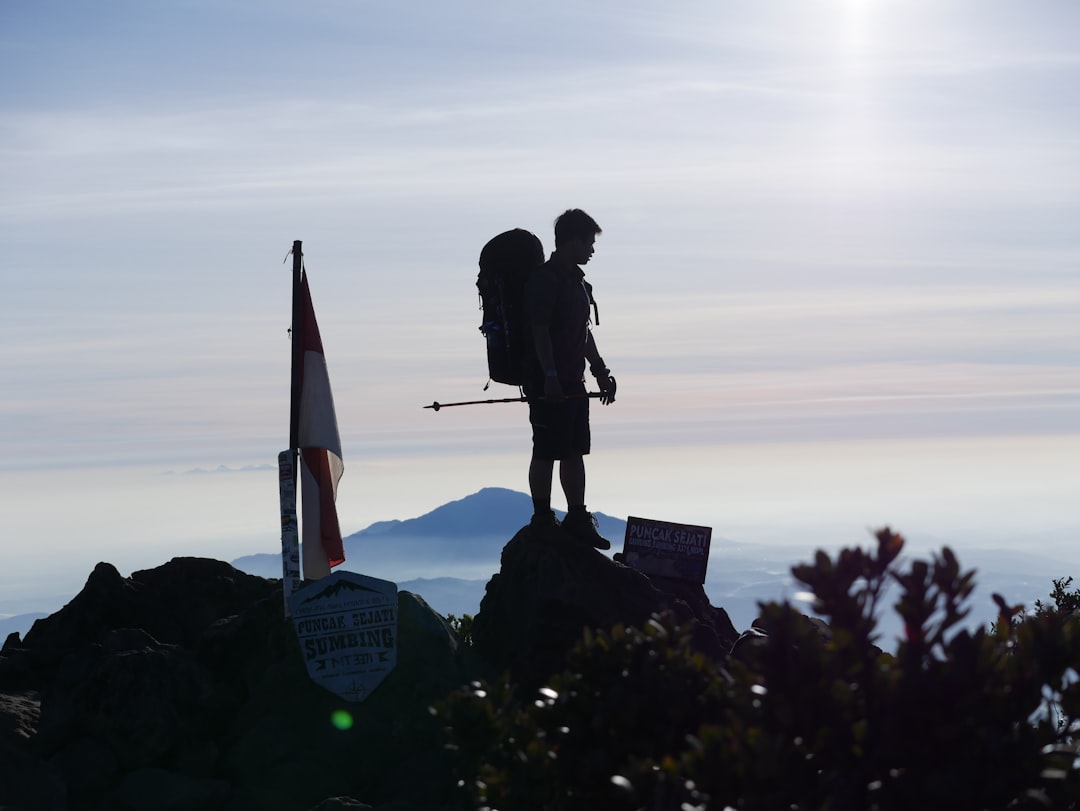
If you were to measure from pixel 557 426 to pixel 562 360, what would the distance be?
25.9 inches

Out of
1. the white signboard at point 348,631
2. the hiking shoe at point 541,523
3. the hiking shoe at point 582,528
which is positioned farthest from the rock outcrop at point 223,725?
the hiking shoe at point 582,528

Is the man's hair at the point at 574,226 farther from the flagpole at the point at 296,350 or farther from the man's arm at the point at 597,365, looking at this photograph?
the flagpole at the point at 296,350

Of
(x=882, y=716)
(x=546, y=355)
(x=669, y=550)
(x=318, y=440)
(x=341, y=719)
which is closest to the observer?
(x=882, y=716)

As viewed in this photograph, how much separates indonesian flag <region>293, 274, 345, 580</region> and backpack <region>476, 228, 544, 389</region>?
209 cm

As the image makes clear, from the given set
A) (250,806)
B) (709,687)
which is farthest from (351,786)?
(709,687)

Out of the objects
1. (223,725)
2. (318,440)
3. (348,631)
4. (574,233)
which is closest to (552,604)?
(348,631)

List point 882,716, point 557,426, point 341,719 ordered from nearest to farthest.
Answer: point 882,716, point 341,719, point 557,426

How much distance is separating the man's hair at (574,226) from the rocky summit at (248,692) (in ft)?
10.1

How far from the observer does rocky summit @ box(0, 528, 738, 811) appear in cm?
1023

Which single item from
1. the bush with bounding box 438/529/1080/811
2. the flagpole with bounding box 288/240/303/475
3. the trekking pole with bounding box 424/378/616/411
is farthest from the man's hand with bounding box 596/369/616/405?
the bush with bounding box 438/529/1080/811

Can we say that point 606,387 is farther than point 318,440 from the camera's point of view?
No

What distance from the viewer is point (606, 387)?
481 inches

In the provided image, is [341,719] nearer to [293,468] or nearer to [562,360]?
[293,468]

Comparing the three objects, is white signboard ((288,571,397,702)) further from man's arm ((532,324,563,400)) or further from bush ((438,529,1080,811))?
bush ((438,529,1080,811))
